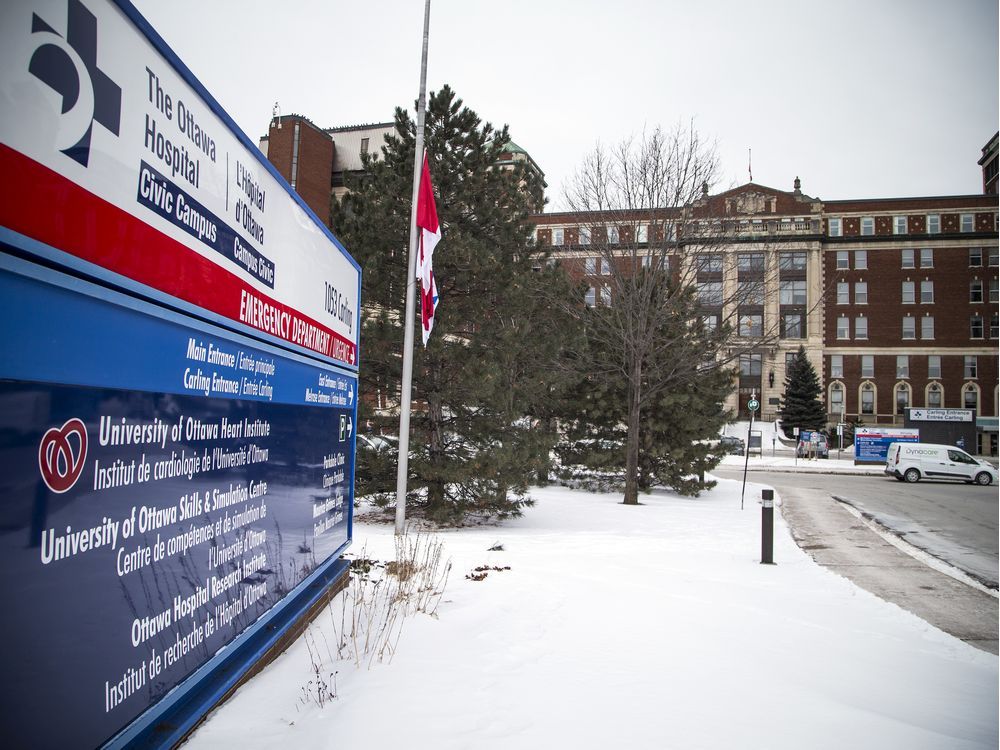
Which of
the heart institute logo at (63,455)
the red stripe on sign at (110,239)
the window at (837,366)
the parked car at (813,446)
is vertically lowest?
the parked car at (813,446)

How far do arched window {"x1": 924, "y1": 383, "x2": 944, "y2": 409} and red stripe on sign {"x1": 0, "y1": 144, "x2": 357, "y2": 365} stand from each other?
7681 cm

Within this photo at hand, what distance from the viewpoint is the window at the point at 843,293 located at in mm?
68688

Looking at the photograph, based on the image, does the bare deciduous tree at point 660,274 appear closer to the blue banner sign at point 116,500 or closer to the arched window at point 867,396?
the blue banner sign at point 116,500

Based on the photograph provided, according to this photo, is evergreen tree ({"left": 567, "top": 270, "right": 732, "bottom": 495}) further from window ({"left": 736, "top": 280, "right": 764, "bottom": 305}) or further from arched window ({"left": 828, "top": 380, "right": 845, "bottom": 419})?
arched window ({"left": 828, "top": 380, "right": 845, "bottom": 419})

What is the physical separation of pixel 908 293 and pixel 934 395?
34.7 ft

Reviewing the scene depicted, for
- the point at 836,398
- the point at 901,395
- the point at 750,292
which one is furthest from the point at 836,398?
the point at 750,292

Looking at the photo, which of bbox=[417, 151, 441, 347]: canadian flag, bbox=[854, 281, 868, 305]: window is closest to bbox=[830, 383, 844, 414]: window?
bbox=[854, 281, 868, 305]: window

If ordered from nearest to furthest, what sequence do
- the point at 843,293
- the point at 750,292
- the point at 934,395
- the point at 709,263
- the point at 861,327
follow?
the point at 750,292, the point at 709,263, the point at 934,395, the point at 861,327, the point at 843,293

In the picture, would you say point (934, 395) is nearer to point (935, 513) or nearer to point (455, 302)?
point (935, 513)

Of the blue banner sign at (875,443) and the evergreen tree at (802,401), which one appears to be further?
the evergreen tree at (802,401)

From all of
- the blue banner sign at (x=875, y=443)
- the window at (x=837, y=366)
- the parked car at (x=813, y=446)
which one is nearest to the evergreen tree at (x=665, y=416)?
the blue banner sign at (x=875, y=443)

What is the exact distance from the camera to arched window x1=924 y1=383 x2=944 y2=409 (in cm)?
6662

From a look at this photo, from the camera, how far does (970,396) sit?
65.7 m

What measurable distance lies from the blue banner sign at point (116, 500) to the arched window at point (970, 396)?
255ft
